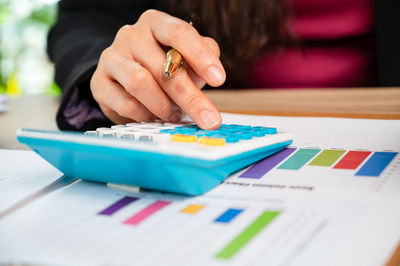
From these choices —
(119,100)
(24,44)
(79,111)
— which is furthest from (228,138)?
(24,44)

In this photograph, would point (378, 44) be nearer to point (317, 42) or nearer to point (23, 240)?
point (317, 42)

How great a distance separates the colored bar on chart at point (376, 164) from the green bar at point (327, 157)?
28 millimetres

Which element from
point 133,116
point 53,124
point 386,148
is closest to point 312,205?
point 386,148

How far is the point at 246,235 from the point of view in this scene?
243 millimetres

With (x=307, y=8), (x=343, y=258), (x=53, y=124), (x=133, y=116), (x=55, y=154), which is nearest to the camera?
(x=343, y=258)

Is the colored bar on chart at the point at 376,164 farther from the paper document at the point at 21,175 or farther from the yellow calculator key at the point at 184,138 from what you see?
the paper document at the point at 21,175

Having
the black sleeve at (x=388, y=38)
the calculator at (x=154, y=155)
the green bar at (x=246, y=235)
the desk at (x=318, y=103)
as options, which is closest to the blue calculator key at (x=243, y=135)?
the calculator at (x=154, y=155)

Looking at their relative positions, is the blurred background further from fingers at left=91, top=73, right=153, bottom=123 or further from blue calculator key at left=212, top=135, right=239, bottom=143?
blue calculator key at left=212, top=135, right=239, bottom=143

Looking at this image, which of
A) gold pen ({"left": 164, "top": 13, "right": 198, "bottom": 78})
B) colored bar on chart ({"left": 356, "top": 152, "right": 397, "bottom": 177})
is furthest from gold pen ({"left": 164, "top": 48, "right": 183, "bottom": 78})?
colored bar on chart ({"left": 356, "top": 152, "right": 397, "bottom": 177})

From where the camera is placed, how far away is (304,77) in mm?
1189

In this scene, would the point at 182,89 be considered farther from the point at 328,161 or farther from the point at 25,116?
the point at 25,116

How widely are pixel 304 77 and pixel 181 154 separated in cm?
96

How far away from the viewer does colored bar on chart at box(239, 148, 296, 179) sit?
359 millimetres

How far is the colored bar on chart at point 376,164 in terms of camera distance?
0.34 meters
